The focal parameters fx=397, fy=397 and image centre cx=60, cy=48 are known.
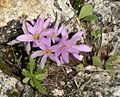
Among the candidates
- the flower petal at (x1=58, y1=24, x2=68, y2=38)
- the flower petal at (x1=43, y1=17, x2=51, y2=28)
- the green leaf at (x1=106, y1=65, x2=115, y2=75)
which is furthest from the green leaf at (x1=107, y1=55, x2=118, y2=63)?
the flower petal at (x1=43, y1=17, x2=51, y2=28)

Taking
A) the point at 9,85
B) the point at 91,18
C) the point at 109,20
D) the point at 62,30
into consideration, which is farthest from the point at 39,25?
the point at 109,20

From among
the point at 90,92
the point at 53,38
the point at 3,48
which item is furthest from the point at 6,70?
the point at 90,92

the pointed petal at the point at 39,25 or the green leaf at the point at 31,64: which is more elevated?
the pointed petal at the point at 39,25

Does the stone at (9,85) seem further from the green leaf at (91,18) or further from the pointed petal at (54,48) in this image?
the green leaf at (91,18)

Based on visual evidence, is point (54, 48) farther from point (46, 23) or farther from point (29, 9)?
point (29, 9)

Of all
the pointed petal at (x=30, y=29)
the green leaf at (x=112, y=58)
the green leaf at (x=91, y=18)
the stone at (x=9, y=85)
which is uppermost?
the pointed petal at (x=30, y=29)

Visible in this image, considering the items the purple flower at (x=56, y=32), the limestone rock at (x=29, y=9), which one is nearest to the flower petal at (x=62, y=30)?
the purple flower at (x=56, y=32)
